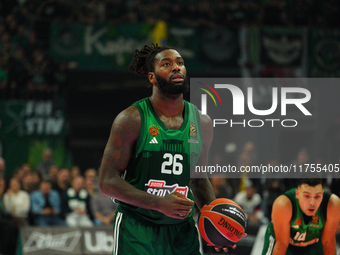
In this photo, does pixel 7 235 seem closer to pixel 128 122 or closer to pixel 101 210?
pixel 101 210

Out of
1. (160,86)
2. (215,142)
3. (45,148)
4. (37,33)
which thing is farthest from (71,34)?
(160,86)

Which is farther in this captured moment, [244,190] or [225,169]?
[225,169]

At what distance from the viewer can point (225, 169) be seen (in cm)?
1094

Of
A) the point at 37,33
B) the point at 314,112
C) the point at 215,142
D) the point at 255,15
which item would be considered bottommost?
the point at 215,142

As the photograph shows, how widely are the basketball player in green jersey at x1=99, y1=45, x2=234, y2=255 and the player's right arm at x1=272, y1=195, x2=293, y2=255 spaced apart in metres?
1.40

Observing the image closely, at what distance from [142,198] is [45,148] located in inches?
347

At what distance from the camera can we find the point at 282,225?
178 inches

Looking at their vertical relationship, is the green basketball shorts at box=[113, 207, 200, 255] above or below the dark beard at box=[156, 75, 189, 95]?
below

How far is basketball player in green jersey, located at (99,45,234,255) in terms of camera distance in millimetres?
3232

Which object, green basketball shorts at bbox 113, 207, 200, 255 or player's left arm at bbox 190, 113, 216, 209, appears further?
player's left arm at bbox 190, 113, 216, 209

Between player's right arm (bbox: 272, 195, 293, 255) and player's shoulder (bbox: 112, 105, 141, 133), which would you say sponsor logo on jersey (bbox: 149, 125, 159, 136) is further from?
player's right arm (bbox: 272, 195, 293, 255)

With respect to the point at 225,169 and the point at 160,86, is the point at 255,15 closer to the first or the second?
the point at 225,169

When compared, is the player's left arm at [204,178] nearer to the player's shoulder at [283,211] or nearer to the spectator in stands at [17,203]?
the player's shoulder at [283,211]

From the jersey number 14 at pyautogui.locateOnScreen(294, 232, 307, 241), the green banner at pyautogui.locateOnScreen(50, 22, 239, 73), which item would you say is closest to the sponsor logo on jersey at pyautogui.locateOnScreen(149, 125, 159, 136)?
the jersey number 14 at pyautogui.locateOnScreen(294, 232, 307, 241)
